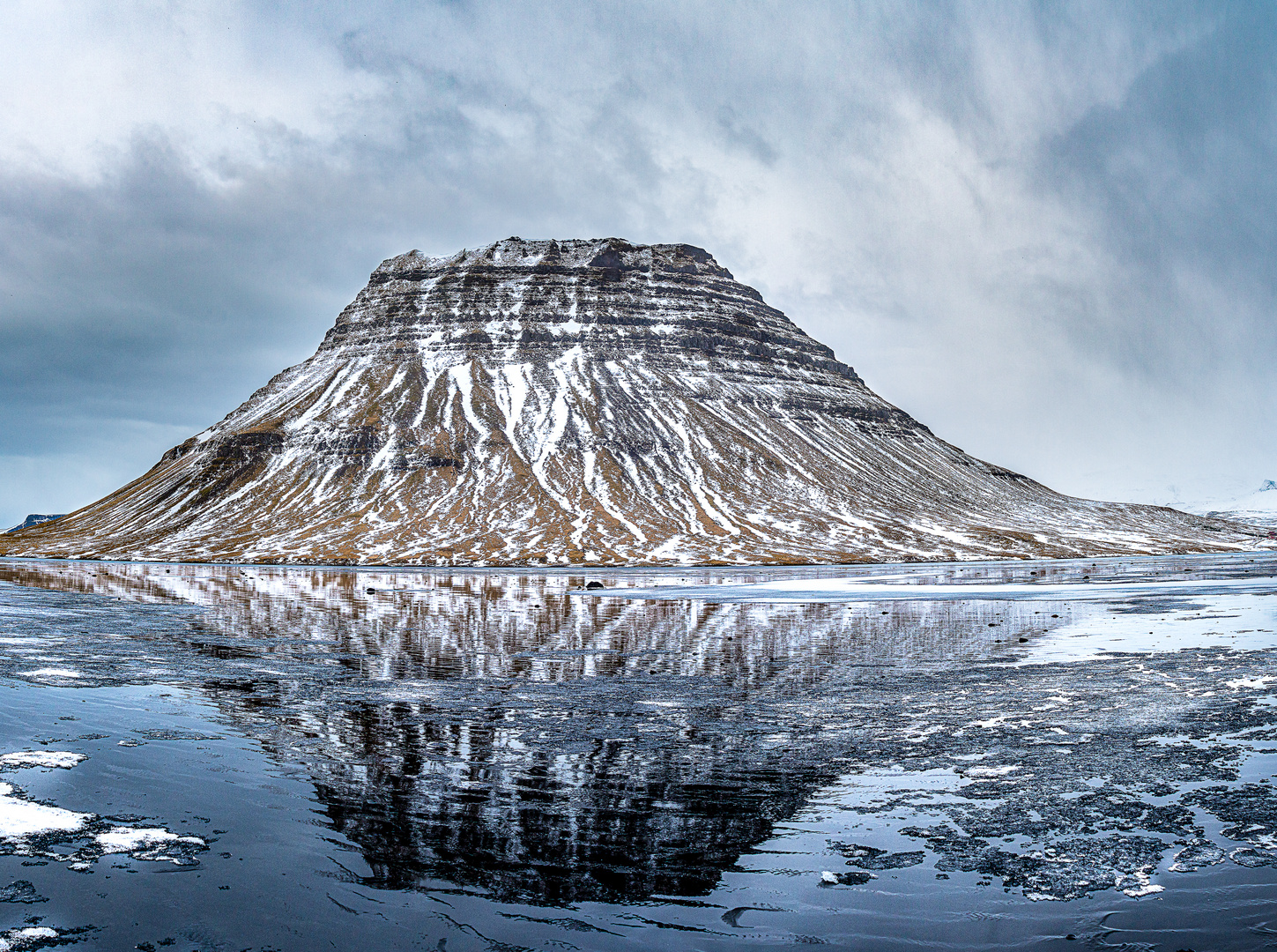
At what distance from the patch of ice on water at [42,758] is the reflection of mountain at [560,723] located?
10.7 feet

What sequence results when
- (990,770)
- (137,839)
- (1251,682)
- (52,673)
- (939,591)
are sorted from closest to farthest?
(137,839), (990,770), (1251,682), (52,673), (939,591)

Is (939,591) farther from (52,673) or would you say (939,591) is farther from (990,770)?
(52,673)

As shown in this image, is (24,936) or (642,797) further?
(642,797)

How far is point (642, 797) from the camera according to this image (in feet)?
46.4

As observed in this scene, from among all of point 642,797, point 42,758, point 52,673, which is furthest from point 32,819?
point 52,673

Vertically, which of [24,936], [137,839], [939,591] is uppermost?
[939,591]

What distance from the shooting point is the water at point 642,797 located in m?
9.78

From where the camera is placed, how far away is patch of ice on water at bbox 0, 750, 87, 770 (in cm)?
1608

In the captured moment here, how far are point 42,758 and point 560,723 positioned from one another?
973cm

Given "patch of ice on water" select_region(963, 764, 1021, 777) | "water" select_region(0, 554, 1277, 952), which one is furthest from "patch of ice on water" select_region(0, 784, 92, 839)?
"patch of ice on water" select_region(963, 764, 1021, 777)

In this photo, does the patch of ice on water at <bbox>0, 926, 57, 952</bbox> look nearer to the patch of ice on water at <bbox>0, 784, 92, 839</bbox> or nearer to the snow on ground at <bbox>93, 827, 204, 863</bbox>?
the snow on ground at <bbox>93, 827, 204, 863</bbox>

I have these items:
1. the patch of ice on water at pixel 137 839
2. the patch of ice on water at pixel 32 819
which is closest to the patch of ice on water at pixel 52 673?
the patch of ice on water at pixel 32 819

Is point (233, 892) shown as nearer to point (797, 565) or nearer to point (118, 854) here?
point (118, 854)

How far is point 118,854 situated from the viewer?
11711mm
